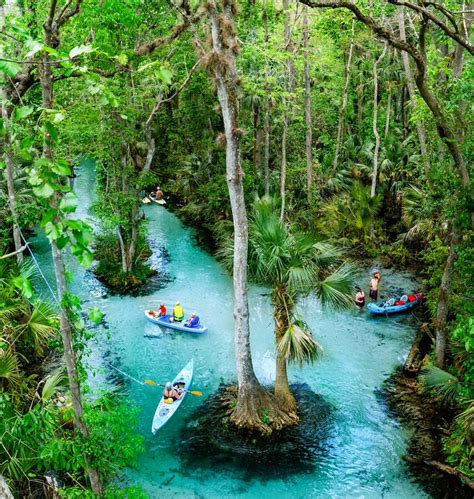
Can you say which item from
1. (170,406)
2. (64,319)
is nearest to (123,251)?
(170,406)

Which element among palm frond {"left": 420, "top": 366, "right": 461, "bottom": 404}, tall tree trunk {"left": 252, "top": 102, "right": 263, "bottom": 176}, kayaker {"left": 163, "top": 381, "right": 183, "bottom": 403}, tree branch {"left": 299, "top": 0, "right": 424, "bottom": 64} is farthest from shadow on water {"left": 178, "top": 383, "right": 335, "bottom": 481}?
tall tree trunk {"left": 252, "top": 102, "right": 263, "bottom": 176}

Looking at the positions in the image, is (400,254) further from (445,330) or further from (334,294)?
(334,294)

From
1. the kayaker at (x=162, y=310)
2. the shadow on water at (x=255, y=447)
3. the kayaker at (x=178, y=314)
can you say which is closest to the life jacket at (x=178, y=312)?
Result: the kayaker at (x=178, y=314)

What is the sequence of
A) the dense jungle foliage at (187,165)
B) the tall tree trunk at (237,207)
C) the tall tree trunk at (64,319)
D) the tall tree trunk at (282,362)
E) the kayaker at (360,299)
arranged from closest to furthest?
the dense jungle foliage at (187,165) → the tall tree trunk at (64,319) → the tall tree trunk at (237,207) → the tall tree trunk at (282,362) → the kayaker at (360,299)

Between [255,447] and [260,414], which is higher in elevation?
[260,414]

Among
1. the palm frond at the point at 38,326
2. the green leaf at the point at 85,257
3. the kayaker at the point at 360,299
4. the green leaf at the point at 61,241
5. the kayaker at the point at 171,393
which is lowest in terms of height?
the kayaker at the point at 171,393

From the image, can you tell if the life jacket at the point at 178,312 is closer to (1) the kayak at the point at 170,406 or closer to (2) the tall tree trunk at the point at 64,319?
(1) the kayak at the point at 170,406

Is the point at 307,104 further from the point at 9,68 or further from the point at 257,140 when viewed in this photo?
the point at 9,68
